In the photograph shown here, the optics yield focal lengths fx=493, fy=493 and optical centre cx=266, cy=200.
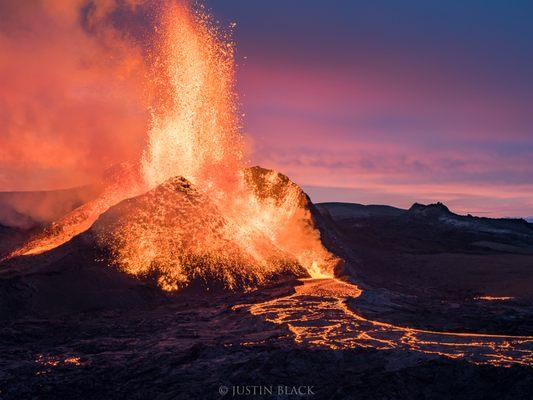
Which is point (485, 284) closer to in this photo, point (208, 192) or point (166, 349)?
point (208, 192)

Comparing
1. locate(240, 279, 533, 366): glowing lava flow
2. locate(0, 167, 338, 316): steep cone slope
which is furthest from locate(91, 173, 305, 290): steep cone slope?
locate(240, 279, 533, 366): glowing lava flow

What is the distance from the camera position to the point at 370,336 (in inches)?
545

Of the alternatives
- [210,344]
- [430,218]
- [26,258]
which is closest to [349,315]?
[210,344]

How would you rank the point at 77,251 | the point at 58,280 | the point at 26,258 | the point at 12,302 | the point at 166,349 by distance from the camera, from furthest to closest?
the point at 26,258
the point at 77,251
the point at 58,280
the point at 12,302
the point at 166,349

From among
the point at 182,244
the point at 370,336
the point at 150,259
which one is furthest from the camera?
the point at 182,244

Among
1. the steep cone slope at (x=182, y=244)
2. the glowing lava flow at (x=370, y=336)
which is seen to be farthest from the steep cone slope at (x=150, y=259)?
the glowing lava flow at (x=370, y=336)

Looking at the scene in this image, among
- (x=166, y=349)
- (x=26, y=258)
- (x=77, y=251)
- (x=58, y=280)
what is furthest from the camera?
(x=26, y=258)

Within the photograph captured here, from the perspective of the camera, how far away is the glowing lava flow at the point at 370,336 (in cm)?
1182

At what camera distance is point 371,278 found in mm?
29406

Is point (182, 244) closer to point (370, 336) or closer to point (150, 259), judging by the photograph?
point (150, 259)

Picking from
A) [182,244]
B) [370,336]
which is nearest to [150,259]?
[182,244]

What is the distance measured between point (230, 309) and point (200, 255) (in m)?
5.81

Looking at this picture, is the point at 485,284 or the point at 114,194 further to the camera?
the point at 114,194

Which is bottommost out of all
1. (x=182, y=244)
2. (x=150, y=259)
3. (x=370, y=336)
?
(x=370, y=336)
